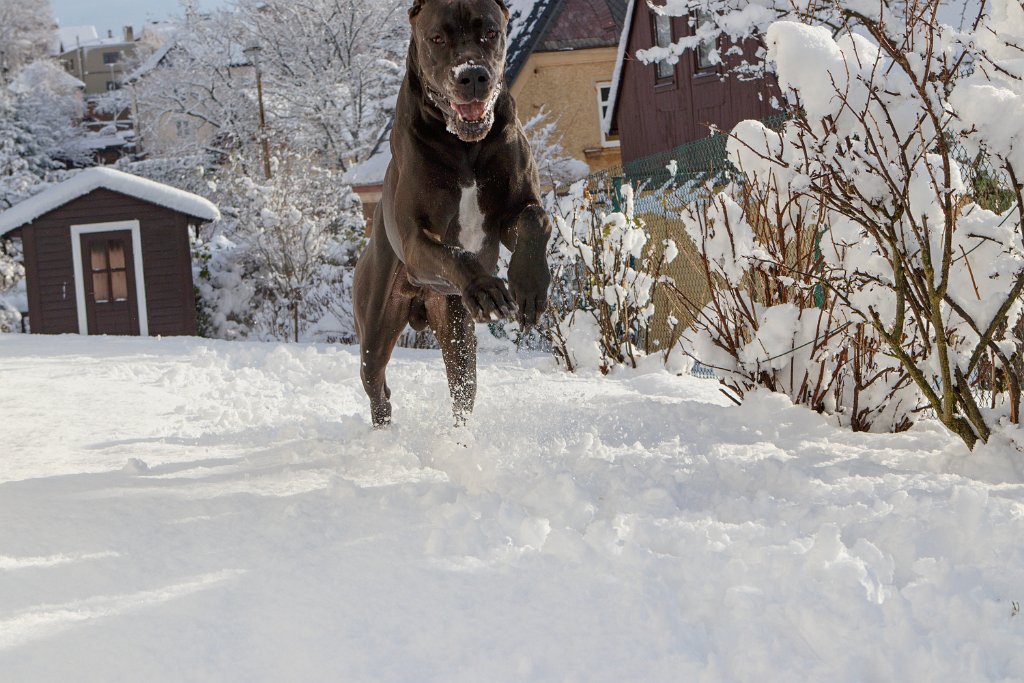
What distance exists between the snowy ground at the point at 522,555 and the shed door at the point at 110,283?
1337 centimetres

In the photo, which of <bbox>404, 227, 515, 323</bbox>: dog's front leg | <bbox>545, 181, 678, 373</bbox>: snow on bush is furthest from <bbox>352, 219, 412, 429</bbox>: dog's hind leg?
<bbox>545, 181, 678, 373</bbox>: snow on bush

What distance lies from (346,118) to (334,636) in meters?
26.1

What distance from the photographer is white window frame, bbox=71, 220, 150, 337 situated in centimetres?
1711

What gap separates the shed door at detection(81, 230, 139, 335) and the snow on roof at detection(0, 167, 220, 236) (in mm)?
737

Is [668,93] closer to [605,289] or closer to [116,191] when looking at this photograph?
[116,191]

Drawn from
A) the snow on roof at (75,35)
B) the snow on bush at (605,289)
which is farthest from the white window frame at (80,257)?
the snow on roof at (75,35)

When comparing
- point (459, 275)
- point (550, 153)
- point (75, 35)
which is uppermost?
point (75, 35)

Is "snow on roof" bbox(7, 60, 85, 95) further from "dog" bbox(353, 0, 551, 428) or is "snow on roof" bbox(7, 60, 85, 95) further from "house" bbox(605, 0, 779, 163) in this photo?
"dog" bbox(353, 0, 551, 428)

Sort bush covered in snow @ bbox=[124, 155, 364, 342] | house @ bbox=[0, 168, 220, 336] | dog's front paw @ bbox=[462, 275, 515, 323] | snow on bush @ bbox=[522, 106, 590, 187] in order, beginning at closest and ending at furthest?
dog's front paw @ bbox=[462, 275, 515, 323], bush covered in snow @ bbox=[124, 155, 364, 342], house @ bbox=[0, 168, 220, 336], snow on bush @ bbox=[522, 106, 590, 187]

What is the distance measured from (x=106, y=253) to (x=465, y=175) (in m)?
15.0

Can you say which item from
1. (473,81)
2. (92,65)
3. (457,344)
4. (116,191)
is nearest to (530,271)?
(473,81)

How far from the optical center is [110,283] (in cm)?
1745

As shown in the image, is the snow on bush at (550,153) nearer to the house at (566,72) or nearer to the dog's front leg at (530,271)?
the house at (566,72)

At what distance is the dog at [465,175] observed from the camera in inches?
144
